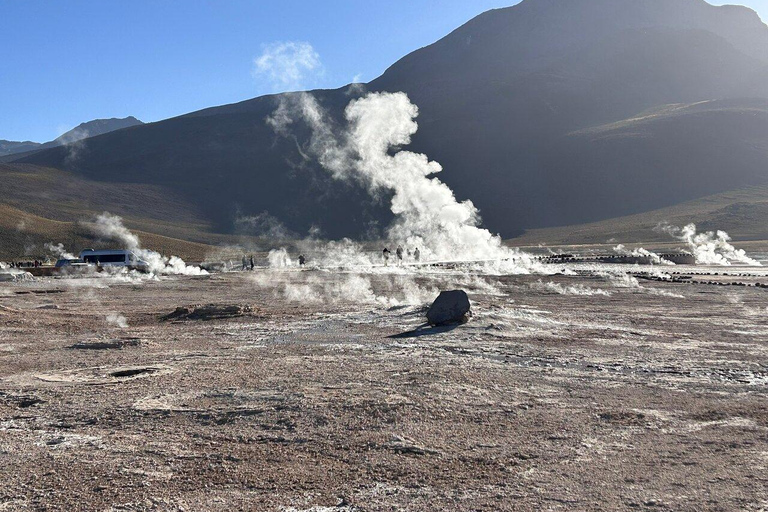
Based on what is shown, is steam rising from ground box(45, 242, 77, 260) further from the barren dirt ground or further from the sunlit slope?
the sunlit slope

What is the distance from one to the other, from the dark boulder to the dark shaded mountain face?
103455mm

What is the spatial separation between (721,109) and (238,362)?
161097mm

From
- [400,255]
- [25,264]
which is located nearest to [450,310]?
[400,255]

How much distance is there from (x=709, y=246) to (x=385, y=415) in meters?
72.2

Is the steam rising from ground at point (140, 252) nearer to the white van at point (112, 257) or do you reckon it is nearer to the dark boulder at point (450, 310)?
the white van at point (112, 257)

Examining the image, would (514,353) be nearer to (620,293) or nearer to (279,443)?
(279,443)

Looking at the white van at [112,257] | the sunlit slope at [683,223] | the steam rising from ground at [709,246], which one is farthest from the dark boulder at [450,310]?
the sunlit slope at [683,223]

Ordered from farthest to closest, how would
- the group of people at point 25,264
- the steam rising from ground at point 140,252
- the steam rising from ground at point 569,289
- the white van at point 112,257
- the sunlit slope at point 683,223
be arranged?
the sunlit slope at point 683,223 < the group of people at point 25,264 < the white van at point 112,257 < the steam rising from ground at point 140,252 < the steam rising from ground at point 569,289

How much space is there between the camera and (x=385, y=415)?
30.3ft

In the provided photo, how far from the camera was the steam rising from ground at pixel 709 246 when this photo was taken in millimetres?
58609

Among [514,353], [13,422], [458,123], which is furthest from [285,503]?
[458,123]

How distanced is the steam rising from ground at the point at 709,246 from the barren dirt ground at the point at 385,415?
1718 inches

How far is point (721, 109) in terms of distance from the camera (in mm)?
148375

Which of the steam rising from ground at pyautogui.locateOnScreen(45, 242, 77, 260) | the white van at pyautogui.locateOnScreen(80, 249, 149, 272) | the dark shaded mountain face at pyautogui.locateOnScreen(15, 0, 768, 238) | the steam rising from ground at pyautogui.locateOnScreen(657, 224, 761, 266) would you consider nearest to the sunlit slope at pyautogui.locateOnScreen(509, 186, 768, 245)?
the steam rising from ground at pyautogui.locateOnScreen(657, 224, 761, 266)
